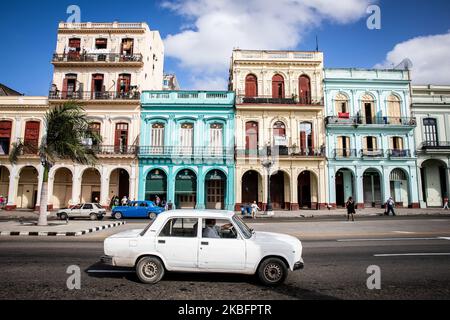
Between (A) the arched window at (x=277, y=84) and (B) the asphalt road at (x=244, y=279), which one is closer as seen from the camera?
(B) the asphalt road at (x=244, y=279)

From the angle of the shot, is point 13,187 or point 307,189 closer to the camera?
point 13,187

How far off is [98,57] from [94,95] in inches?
153

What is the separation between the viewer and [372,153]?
27656 millimetres

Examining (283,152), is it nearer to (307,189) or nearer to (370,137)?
(307,189)

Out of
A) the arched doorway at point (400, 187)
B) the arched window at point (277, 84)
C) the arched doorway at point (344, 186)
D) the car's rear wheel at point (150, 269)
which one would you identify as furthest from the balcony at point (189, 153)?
the car's rear wheel at point (150, 269)

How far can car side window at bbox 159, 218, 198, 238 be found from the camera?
545cm

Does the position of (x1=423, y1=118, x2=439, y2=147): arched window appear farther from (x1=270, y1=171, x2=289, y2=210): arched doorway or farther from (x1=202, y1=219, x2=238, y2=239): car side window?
(x1=202, y1=219, x2=238, y2=239): car side window

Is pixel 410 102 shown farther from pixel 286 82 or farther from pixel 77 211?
pixel 77 211

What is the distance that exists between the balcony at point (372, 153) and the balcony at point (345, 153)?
32.0 inches

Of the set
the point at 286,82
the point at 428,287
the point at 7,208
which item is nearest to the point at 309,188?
the point at 286,82

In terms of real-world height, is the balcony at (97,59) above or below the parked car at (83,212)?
above

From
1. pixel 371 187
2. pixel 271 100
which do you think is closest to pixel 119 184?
pixel 271 100

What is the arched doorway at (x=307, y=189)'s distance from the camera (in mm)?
27281

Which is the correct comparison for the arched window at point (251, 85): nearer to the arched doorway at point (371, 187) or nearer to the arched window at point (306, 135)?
the arched window at point (306, 135)
